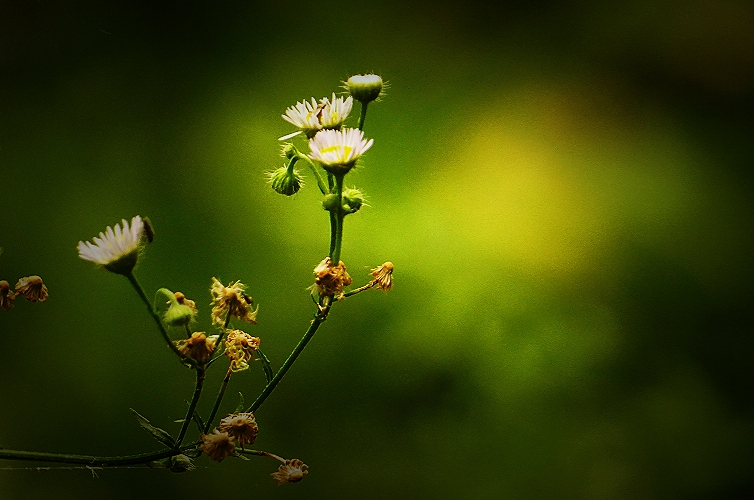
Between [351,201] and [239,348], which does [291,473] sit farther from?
[351,201]

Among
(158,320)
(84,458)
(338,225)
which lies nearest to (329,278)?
(338,225)

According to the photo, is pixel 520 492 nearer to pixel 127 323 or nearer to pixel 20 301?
pixel 127 323

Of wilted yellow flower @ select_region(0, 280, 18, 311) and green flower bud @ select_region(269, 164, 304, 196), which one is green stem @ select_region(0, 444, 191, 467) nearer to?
wilted yellow flower @ select_region(0, 280, 18, 311)

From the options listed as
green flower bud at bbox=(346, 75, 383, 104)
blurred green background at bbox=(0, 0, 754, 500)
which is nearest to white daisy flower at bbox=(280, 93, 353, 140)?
green flower bud at bbox=(346, 75, 383, 104)

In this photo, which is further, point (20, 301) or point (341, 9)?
point (341, 9)

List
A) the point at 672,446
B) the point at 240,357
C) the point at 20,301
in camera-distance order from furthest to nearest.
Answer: the point at 672,446 → the point at 20,301 → the point at 240,357

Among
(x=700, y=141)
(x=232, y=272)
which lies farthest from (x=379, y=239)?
(x=700, y=141)
